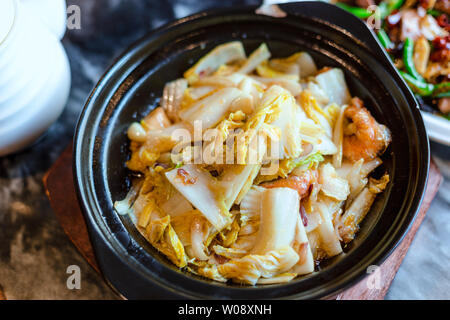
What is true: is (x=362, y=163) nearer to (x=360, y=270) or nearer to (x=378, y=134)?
(x=378, y=134)

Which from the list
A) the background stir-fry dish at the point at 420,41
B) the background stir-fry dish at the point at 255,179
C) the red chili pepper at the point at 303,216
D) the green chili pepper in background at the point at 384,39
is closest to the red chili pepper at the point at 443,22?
the background stir-fry dish at the point at 420,41

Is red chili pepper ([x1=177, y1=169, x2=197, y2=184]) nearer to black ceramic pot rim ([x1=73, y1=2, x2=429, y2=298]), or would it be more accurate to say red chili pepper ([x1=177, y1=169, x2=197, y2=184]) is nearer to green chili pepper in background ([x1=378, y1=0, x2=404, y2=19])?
black ceramic pot rim ([x1=73, y1=2, x2=429, y2=298])

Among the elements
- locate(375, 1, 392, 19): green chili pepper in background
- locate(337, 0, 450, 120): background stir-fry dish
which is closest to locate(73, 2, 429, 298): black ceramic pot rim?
locate(337, 0, 450, 120): background stir-fry dish

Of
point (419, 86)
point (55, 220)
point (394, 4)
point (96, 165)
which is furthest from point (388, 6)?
point (55, 220)

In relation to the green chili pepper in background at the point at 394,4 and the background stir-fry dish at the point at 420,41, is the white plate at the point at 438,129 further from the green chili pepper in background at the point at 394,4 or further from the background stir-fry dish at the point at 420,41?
the green chili pepper in background at the point at 394,4

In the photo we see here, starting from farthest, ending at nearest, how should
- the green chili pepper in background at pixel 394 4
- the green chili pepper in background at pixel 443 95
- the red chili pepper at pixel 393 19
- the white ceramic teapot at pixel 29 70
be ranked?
the green chili pepper in background at pixel 394 4, the red chili pepper at pixel 393 19, the green chili pepper in background at pixel 443 95, the white ceramic teapot at pixel 29 70

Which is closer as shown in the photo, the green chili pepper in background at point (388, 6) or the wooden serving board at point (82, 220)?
the wooden serving board at point (82, 220)
